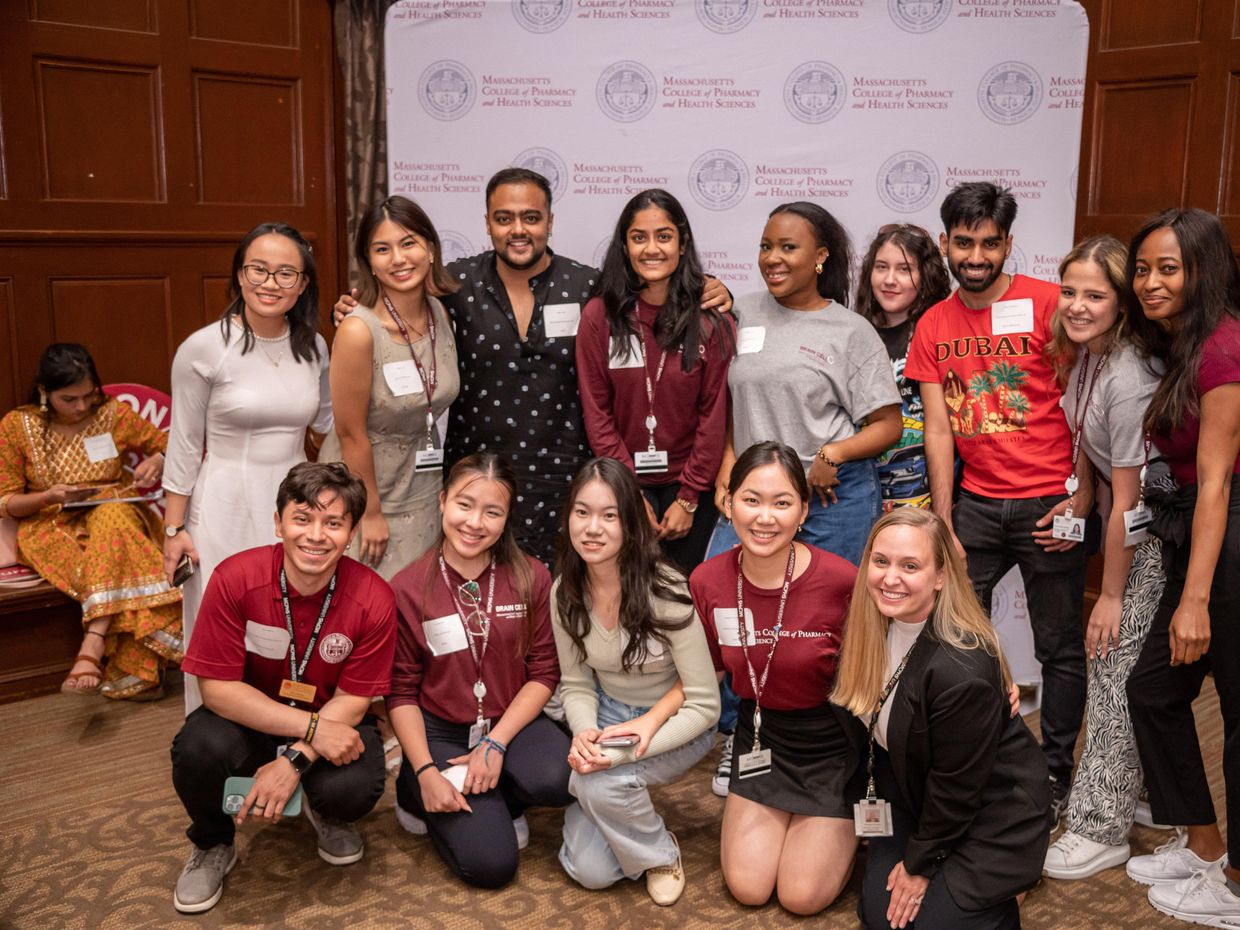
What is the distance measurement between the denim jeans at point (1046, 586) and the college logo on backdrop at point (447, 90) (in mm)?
2581

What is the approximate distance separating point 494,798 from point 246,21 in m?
3.25

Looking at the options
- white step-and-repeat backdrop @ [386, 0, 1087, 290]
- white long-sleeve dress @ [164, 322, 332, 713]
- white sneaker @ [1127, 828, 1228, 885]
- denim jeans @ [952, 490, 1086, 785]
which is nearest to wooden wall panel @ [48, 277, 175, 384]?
white step-and-repeat backdrop @ [386, 0, 1087, 290]

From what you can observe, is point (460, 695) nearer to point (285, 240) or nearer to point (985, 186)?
point (285, 240)

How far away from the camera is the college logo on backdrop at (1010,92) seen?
4.06 meters

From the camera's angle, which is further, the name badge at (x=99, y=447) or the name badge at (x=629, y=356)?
the name badge at (x=99, y=447)

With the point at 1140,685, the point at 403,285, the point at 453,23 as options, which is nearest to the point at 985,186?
the point at 1140,685

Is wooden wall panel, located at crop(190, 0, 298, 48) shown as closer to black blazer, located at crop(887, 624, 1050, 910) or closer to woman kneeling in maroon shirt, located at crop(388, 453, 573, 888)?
woman kneeling in maroon shirt, located at crop(388, 453, 573, 888)

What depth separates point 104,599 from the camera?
148 inches

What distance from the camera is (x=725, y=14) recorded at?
13.9 feet

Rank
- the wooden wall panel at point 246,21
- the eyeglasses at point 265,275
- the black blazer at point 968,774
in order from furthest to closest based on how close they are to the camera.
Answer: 1. the wooden wall panel at point 246,21
2. the eyeglasses at point 265,275
3. the black blazer at point 968,774

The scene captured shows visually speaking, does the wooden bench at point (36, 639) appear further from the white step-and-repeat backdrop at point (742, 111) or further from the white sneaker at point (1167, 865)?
the white sneaker at point (1167, 865)

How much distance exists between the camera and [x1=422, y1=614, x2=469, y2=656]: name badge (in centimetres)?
274

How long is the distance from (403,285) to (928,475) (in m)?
1.48

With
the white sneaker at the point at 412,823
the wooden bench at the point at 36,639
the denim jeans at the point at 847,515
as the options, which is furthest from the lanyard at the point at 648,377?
the wooden bench at the point at 36,639
